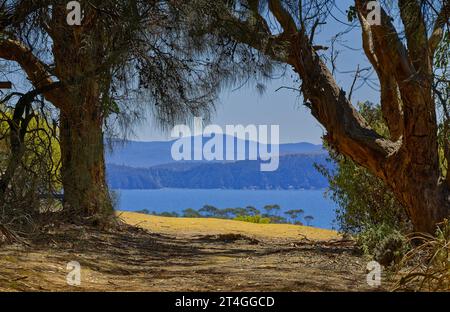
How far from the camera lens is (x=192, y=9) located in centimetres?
825

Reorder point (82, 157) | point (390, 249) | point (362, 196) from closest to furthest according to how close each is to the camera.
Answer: point (390, 249) → point (82, 157) → point (362, 196)

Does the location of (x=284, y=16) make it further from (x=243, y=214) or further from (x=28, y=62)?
(x=243, y=214)

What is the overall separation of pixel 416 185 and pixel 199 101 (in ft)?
12.4

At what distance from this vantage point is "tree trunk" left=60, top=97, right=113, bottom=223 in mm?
9023

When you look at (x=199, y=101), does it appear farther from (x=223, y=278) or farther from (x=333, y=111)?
(x=223, y=278)

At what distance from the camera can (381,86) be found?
8719 mm

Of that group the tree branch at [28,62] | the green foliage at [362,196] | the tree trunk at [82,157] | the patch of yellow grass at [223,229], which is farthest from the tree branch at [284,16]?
the patch of yellow grass at [223,229]

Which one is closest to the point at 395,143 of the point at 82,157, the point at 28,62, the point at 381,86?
the point at 381,86

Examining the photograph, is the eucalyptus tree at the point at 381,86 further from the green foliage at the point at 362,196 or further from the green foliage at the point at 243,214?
the green foliage at the point at 243,214

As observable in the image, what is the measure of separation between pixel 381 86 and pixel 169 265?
354 cm

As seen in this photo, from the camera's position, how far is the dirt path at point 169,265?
554cm

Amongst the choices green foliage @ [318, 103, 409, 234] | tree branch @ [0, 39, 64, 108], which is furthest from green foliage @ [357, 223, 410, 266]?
tree branch @ [0, 39, 64, 108]

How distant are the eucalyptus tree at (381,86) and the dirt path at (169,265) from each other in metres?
1.08

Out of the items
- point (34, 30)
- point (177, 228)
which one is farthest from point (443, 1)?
point (177, 228)
